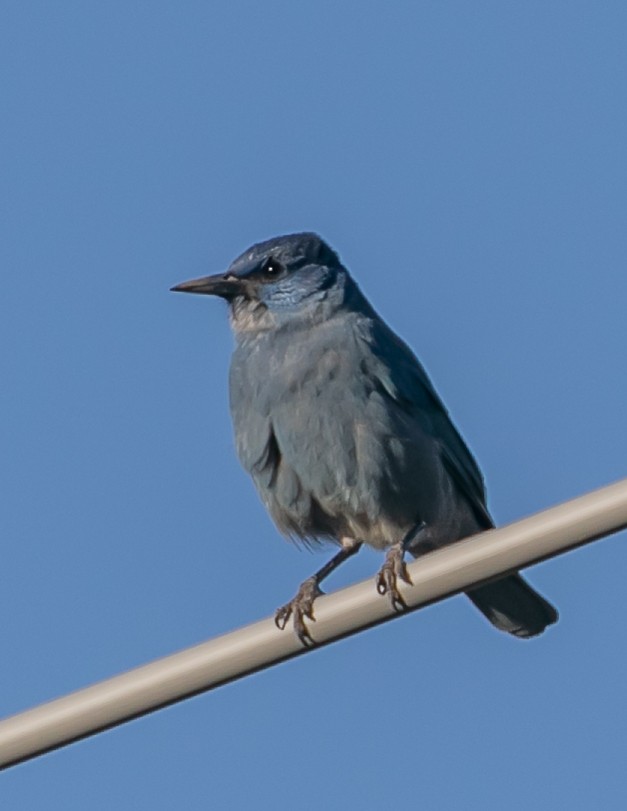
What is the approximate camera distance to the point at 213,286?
8898 millimetres

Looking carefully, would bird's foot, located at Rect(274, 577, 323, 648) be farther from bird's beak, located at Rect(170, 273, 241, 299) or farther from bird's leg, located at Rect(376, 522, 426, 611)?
bird's beak, located at Rect(170, 273, 241, 299)

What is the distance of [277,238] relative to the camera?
30.3 ft

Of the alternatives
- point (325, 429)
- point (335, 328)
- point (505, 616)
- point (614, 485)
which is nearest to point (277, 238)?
point (335, 328)

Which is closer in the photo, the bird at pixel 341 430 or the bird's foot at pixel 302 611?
the bird's foot at pixel 302 611

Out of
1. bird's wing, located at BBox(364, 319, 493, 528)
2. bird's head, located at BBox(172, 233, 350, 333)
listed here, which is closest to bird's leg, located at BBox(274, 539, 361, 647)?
bird's wing, located at BBox(364, 319, 493, 528)

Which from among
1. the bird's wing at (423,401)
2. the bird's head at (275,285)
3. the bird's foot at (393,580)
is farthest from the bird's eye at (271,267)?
the bird's foot at (393,580)

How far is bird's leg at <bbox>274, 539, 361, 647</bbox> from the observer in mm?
5328

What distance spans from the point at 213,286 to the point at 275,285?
320 millimetres

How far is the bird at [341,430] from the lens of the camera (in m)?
8.16

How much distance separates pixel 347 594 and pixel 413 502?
9.81 ft

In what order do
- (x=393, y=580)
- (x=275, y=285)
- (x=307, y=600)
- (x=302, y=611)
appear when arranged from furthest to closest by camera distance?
(x=275, y=285)
(x=307, y=600)
(x=302, y=611)
(x=393, y=580)

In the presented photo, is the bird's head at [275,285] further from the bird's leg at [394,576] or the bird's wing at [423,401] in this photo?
the bird's leg at [394,576]

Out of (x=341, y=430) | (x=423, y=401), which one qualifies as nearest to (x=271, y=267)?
(x=423, y=401)

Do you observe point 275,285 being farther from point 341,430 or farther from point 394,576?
point 394,576
